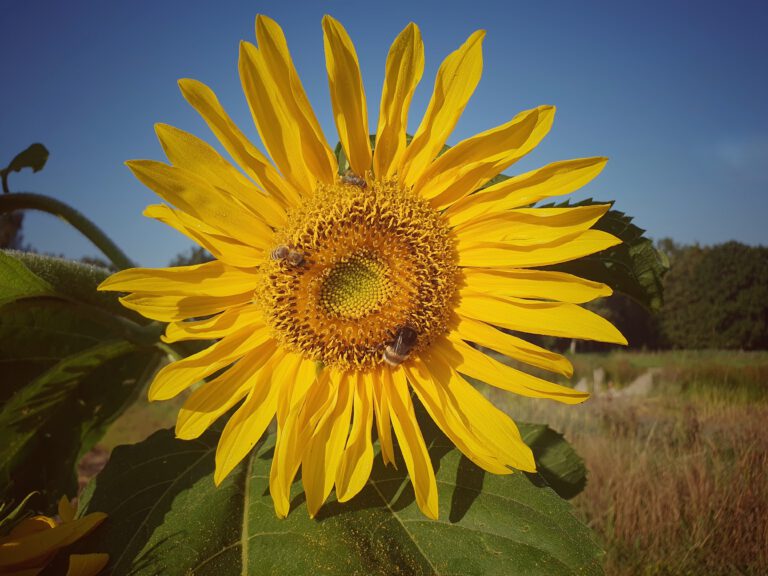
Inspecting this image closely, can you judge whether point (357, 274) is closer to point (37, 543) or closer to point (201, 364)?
point (201, 364)

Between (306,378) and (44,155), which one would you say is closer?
(306,378)

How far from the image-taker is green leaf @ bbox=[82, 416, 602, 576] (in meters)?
1.27

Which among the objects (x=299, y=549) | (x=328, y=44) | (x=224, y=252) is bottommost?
(x=299, y=549)

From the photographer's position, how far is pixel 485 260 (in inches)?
68.4

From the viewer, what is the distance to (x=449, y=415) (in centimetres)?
159

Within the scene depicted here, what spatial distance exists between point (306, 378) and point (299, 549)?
1.87ft

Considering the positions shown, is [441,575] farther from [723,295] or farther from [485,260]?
[723,295]

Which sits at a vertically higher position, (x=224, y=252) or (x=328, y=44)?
(x=328, y=44)

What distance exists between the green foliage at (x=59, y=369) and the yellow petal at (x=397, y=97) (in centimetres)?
109

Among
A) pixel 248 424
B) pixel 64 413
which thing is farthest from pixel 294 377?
pixel 64 413

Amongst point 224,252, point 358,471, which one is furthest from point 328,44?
point 358,471

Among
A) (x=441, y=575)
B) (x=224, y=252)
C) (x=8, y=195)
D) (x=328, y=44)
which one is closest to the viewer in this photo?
(x=441, y=575)

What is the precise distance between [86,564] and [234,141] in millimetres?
1134

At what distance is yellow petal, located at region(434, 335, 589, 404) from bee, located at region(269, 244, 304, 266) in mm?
525
